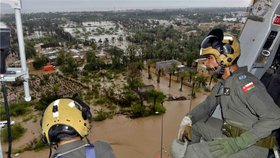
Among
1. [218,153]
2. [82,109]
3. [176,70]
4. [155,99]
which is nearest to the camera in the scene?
[82,109]

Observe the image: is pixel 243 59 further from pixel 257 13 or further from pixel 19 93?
pixel 19 93

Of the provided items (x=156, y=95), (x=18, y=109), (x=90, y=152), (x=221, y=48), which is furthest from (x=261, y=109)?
(x=18, y=109)

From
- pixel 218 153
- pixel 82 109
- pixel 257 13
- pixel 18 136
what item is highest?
pixel 257 13

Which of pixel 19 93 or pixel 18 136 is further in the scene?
pixel 19 93

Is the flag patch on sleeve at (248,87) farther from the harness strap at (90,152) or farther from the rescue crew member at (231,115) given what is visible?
the harness strap at (90,152)

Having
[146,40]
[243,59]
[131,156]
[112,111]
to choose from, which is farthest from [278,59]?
[146,40]

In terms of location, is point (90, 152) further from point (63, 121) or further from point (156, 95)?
point (156, 95)

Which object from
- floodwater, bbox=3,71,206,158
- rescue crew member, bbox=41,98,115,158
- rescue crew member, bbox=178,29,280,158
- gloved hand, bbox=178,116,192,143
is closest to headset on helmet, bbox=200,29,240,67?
rescue crew member, bbox=178,29,280,158
